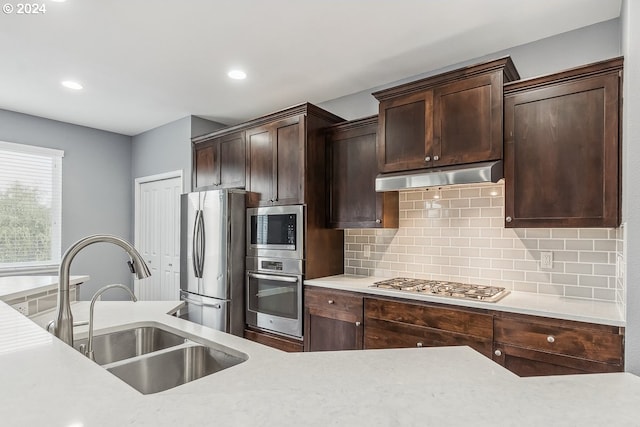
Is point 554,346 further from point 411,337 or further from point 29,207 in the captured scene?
point 29,207

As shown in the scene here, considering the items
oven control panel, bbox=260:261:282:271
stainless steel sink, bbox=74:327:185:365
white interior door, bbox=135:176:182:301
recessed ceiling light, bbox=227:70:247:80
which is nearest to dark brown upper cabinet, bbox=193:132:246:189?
white interior door, bbox=135:176:182:301

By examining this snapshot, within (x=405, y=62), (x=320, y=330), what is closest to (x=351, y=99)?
(x=405, y=62)

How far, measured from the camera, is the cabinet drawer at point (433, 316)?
6.98ft

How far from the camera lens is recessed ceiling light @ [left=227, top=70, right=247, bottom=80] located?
3.05 meters

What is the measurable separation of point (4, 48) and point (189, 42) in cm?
137

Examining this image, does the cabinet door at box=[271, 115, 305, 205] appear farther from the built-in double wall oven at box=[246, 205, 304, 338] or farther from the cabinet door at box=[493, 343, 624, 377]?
the cabinet door at box=[493, 343, 624, 377]

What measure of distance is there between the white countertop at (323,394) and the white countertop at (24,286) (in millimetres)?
904

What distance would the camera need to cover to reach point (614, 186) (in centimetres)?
194

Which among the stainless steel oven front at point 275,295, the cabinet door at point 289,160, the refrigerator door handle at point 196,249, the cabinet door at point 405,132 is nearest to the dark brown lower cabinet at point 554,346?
the cabinet door at point 405,132

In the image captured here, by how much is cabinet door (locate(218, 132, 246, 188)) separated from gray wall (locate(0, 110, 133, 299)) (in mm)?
1998

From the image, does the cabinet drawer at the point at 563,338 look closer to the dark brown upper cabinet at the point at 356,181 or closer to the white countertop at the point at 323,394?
the white countertop at the point at 323,394

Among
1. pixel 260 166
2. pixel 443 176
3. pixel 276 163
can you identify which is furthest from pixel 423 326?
pixel 260 166

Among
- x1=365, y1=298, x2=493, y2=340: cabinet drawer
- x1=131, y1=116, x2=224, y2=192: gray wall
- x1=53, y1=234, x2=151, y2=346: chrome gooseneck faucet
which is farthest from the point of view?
x1=131, y1=116, x2=224, y2=192: gray wall

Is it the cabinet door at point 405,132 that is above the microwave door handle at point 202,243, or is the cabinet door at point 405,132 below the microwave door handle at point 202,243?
above
